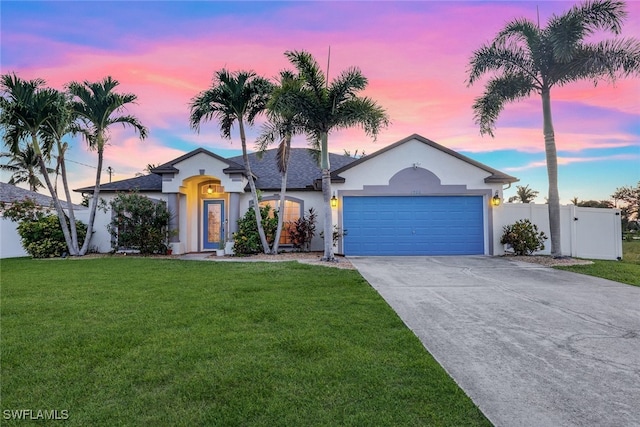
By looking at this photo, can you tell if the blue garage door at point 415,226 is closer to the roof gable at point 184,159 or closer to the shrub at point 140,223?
the roof gable at point 184,159

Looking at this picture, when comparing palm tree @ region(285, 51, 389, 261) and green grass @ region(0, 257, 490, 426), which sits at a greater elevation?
palm tree @ region(285, 51, 389, 261)

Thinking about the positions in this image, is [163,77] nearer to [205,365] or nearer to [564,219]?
[205,365]

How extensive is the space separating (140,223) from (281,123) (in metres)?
7.30

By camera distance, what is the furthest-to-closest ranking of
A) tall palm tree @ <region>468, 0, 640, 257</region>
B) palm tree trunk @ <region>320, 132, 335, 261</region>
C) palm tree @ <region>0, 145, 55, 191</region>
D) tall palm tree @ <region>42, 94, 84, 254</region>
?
palm tree @ <region>0, 145, 55, 191</region> < tall palm tree @ <region>42, 94, 84, 254</region> < palm tree trunk @ <region>320, 132, 335, 261</region> < tall palm tree @ <region>468, 0, 640, 257</region>

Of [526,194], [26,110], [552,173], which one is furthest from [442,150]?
[526,194]

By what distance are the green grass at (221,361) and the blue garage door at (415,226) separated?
6.48 metres

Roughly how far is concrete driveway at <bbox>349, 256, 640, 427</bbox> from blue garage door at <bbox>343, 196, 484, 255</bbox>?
166 inches

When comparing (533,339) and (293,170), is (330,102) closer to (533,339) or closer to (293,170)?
(293,170)

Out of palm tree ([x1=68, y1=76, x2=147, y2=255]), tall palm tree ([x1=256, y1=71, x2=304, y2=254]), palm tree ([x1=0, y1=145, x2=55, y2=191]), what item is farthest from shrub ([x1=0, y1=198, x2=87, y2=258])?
palm tree ([x1=0, y1=145, x2=55, y2=191])

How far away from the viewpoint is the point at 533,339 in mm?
3945

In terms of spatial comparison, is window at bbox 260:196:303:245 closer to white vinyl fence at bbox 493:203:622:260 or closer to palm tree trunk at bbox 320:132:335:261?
palm tree trunk at bbox 320:132:335:261

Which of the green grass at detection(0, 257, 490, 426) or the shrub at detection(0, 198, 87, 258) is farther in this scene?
the shrub at detection(0, 198, 87, 258)

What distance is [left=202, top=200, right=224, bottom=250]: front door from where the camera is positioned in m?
14.9

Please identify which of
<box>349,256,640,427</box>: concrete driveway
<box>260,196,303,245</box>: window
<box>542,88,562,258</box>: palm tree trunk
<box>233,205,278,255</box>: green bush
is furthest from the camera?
<box>260,196,303,245</box>: window
